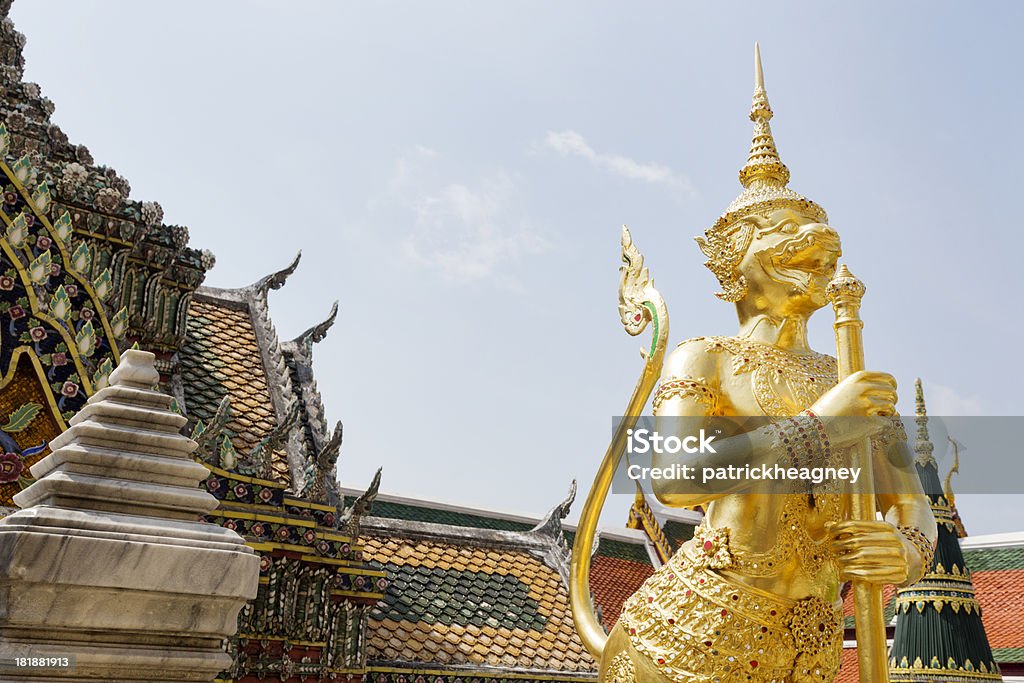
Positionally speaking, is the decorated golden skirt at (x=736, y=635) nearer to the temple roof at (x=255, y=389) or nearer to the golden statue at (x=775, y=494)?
the golden statue at (x=775, y=494)

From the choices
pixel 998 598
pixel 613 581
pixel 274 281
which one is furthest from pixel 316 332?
pixel 998 598

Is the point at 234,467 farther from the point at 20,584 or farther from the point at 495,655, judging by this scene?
the point at 20,584

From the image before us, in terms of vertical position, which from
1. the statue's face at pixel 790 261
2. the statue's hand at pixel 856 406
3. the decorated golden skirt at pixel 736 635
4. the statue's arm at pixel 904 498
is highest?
the statue's face at pixel 790 261

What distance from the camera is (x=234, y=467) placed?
25.3ft

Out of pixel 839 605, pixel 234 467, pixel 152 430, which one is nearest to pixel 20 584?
pixel 152 430

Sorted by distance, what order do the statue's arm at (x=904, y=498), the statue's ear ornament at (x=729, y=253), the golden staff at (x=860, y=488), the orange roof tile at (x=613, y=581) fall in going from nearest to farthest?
the golden staff at (x=860, y=488) → the statue's arm at (x=904, y=498) → the statue's ear ornament at (x=729, y=253) → the orange roof tile at (x=613, y=581)

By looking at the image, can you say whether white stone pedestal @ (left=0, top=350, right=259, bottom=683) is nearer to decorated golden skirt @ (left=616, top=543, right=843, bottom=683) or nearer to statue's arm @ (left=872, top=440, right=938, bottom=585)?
decorated golden skirt @ (left=616, top=543, right=843, bottom=683)

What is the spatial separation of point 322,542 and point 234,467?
1.01 metres

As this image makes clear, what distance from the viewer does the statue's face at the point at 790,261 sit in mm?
4949

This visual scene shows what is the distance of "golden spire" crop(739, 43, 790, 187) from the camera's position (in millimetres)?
5430

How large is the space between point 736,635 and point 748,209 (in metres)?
2.18

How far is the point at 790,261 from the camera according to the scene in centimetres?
498

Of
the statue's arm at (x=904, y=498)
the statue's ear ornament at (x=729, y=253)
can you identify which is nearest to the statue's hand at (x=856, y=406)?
the statue's arm at (x=904, y=498)

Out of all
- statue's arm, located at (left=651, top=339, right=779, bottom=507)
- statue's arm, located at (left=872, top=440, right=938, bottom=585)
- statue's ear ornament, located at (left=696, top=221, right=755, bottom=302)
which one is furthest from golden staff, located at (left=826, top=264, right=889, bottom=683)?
statue's ear ornament, located at (left=696, top=221, right=755, bottom=302)
